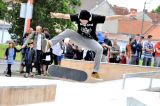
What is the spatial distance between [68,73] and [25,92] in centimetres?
330

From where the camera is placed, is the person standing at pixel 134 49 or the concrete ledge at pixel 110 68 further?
the person standing at pixel 134 49

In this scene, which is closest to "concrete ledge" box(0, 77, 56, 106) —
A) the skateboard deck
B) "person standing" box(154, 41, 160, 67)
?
the skateboard deck

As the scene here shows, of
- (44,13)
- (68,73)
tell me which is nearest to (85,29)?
(68,73)

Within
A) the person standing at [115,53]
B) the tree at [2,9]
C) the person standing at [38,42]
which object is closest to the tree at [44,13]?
the tree at [2,9]

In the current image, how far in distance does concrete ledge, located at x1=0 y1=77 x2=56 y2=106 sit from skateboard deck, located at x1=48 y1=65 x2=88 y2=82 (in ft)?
7.84

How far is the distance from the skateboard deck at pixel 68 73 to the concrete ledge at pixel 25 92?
239cm

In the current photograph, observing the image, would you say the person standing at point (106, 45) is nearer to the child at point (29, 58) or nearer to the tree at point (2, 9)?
the child at point (29, 58)

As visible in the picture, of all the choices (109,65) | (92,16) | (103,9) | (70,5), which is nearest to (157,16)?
(103,9)

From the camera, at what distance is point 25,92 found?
905cm

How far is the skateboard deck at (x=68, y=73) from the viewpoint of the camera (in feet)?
40.2

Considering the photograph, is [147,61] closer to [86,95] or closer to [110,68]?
[110,68]

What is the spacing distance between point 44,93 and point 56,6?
32.0 metres

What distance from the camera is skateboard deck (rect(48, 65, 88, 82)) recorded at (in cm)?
1225

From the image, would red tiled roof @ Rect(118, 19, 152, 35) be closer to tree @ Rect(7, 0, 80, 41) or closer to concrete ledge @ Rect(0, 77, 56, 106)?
tree @ Rect(7, 0, 80, 41)
